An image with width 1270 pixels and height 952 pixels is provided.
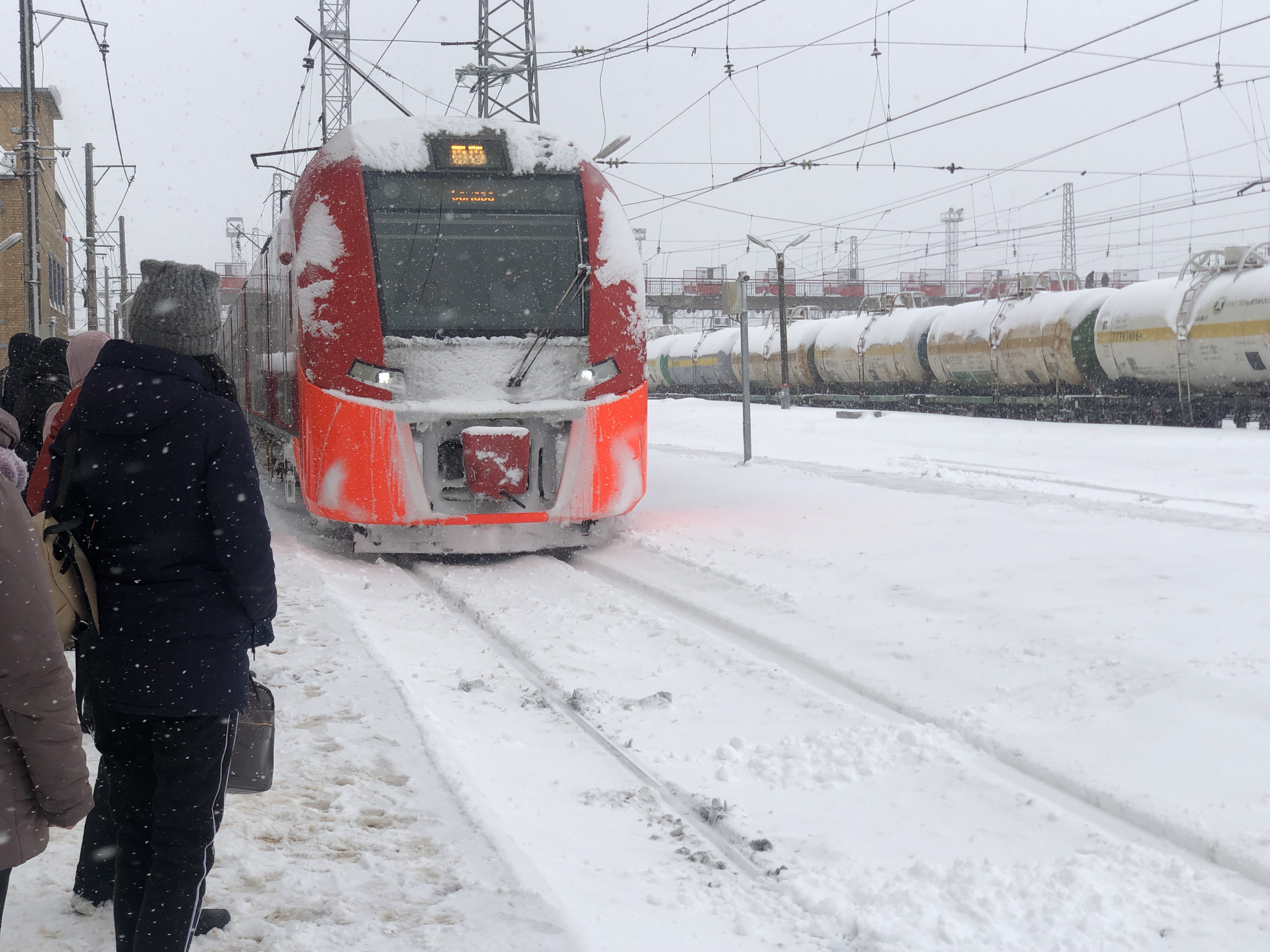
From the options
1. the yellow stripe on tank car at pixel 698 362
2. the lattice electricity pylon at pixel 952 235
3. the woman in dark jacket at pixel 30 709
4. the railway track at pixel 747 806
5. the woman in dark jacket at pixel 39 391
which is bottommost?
the railway track at pixel 747 806

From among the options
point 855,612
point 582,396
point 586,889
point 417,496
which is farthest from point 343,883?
point 582,396

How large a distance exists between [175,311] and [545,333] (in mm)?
5960

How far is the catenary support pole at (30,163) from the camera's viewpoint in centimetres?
1897

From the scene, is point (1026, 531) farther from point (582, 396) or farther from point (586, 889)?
point (586, 889)

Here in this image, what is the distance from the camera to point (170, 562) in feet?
8.57

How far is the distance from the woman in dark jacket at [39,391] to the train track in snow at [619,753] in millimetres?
2497

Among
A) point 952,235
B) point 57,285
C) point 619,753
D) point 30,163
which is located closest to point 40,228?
point 57,285

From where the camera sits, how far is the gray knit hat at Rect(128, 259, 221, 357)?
265 centimetres

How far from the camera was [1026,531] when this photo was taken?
882 centimetres

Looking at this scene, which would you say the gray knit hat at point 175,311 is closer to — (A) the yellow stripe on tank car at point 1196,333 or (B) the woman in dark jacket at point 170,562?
(B) the woman in dark jacket at point 170,562

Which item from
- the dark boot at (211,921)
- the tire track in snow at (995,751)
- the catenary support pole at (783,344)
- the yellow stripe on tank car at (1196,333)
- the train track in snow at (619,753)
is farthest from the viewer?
the catenary support pole at (783,344)

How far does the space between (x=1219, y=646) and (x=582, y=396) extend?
4.75 meters

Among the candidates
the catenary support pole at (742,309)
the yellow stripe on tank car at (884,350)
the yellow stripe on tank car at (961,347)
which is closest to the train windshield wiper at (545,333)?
the catenary support pole at (742,309)

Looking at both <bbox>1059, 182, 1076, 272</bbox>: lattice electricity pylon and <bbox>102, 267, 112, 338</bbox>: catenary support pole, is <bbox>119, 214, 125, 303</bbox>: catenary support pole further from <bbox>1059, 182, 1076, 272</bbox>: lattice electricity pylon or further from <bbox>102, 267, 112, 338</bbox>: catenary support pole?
<bbox>1059, 182, 1076, 272</bbox>: lattice electricity pylon
